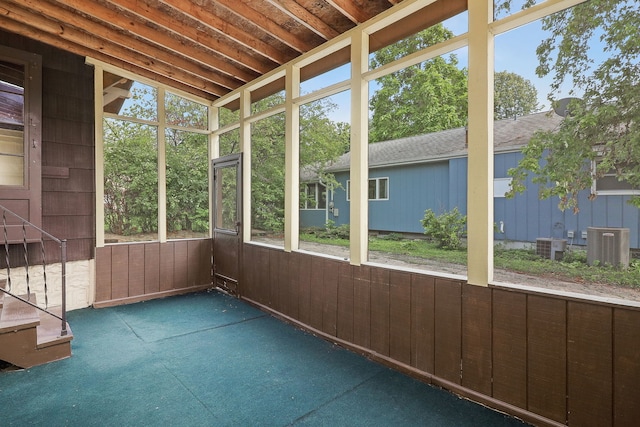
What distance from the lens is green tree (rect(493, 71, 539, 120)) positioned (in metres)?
2.61

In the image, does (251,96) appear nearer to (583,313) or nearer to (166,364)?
(166,364)

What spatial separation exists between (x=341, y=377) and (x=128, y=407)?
1554 mm

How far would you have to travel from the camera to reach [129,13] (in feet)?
11.3

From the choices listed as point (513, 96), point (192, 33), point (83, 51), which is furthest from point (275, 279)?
point (83, 51)

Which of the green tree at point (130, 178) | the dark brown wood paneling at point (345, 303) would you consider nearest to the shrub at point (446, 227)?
the dark brown wood paneling at point (345, 303)

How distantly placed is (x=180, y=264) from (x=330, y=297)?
9.48ft

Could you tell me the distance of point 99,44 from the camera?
13.2 ft

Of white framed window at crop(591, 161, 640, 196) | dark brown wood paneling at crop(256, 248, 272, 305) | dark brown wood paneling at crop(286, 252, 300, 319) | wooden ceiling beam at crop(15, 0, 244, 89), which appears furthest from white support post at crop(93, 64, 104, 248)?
white framed window at crop(591, 161, 640, 196)

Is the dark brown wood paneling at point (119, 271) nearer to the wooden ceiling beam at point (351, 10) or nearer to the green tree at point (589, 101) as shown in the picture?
the wooden ceiling beam at point (351, 10)

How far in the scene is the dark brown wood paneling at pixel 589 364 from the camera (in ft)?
6.24

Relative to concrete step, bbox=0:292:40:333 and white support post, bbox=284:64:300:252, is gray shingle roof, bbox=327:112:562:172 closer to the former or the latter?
white support post, bbox=284:64:300:252

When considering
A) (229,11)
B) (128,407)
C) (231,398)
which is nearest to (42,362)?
(128,407)

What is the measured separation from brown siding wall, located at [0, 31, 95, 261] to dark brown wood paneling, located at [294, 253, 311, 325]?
2.92 meters

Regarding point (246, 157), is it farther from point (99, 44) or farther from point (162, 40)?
point (99, 44)
